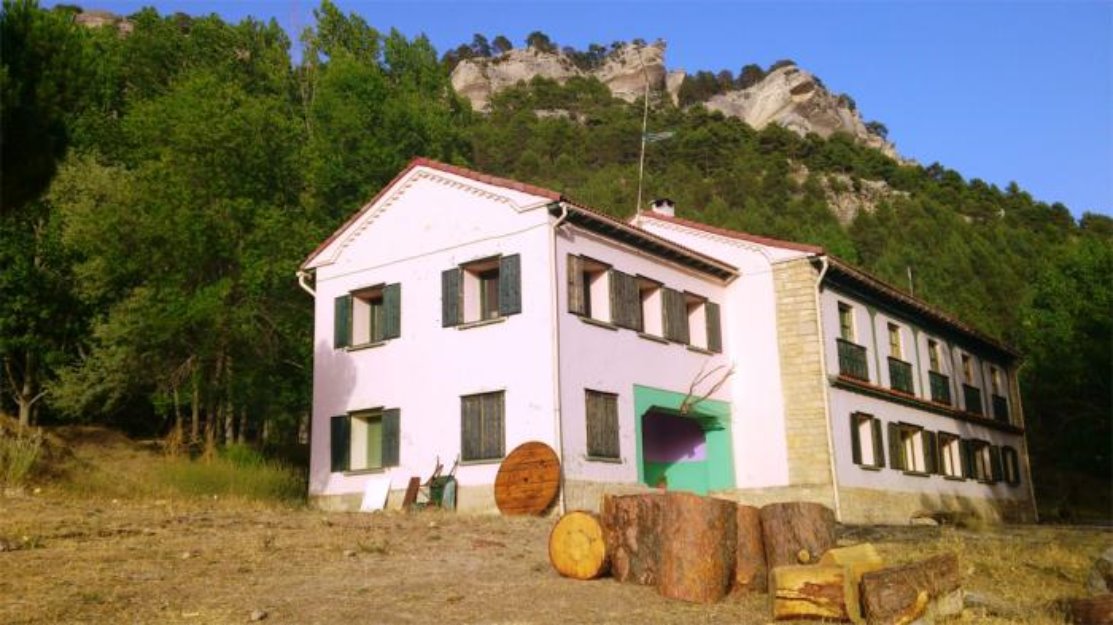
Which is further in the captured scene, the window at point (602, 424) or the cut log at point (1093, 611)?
the window at point (602, 424)

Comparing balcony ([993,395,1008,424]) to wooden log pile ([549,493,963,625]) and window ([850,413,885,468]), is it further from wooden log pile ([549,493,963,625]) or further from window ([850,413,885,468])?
wooden log pile ([549,493,963,625])

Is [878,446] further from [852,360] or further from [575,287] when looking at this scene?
[575,287]

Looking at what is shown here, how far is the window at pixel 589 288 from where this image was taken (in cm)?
1878

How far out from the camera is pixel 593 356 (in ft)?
62.3

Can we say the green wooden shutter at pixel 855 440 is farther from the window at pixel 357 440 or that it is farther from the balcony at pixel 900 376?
the window at pixel 357 440

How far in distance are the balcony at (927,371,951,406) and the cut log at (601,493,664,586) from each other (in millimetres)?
19980

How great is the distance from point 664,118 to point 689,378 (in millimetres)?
86132

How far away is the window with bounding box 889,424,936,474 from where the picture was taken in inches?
979

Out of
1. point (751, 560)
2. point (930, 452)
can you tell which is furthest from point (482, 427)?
point (930, 452)

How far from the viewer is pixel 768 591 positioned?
10172mm

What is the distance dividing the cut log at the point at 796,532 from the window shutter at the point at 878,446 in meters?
14.0

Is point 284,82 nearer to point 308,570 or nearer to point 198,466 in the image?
point 198,466

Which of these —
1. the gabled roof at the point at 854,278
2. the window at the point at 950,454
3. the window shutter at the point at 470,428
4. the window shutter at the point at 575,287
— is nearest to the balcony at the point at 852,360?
the gabled roof at the point at 854,278

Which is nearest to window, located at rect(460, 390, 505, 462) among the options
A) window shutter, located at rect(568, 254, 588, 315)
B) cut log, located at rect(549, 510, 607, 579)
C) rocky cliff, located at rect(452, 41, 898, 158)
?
window shutter, located at rect(568, 254, 588, 315)
